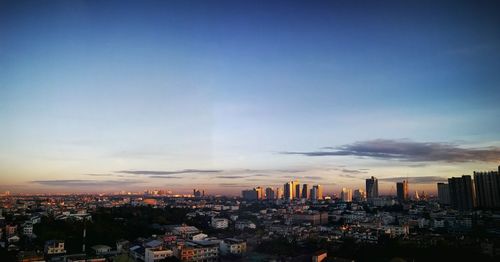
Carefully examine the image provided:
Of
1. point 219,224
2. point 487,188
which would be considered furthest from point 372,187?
point 219,224

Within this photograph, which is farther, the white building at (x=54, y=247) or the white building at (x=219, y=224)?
the white building at (x=219, y=224)

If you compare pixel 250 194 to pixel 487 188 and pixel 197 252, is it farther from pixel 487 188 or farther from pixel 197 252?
pixel 197 252

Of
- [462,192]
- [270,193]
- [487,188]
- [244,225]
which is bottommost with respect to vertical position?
[244,225]

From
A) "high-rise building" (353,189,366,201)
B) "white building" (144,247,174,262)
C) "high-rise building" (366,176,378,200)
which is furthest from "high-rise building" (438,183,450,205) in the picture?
"white building" (144,247,174,262)

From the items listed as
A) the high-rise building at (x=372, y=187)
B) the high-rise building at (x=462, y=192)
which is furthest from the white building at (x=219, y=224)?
the high-rise building at (x=372, y=187)

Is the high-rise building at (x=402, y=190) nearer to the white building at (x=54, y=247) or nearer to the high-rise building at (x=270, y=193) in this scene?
the high-rise building at (x=270, y=193)

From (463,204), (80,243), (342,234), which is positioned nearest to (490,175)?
(463,204)
